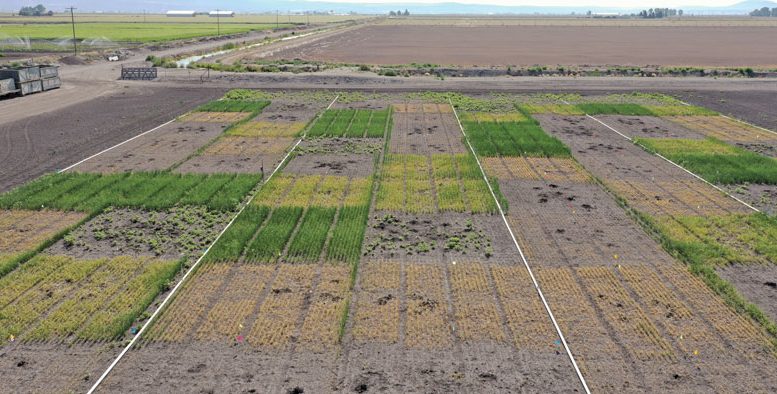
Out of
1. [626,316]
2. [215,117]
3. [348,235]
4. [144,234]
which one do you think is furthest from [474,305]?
[215,117]

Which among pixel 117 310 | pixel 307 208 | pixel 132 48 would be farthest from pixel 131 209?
pixel 132 48

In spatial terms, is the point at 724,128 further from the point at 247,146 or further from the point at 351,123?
the point at 247,146

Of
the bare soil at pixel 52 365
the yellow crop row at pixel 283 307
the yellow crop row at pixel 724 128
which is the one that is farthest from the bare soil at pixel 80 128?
the yellow crop row at pixel 724 128

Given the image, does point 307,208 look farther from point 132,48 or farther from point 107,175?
point 132,48

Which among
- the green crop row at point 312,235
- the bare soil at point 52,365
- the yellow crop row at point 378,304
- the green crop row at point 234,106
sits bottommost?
the bare soil at point 52,365

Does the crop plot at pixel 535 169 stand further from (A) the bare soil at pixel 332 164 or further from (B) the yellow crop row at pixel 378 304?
(B) the yellow crop row at pixel 378 304

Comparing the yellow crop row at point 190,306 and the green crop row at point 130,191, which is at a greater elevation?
the green crop row at point 130,191
